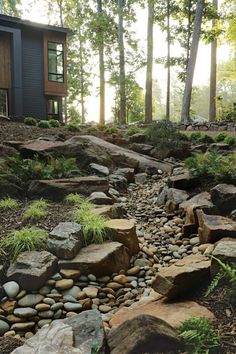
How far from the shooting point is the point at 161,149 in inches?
352

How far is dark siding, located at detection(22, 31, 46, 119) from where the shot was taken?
15461 millimetres

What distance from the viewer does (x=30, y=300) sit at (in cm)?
290

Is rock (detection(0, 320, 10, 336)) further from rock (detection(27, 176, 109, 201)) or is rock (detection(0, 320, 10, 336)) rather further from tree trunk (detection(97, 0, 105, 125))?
tree trunk (detection(97, 0, 105, 125))

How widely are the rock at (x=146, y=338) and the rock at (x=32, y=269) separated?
4.31ft

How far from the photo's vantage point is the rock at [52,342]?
1.74 m

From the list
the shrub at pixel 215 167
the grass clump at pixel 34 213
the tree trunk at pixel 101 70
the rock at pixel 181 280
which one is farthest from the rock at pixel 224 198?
the tree trunk at pixel 101 70

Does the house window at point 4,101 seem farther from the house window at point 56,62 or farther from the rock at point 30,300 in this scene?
the rock at point 30,300

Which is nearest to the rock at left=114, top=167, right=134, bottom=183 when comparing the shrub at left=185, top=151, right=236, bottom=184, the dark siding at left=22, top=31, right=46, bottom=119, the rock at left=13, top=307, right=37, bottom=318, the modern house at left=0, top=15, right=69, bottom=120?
the shrub at left=185, top=151, right=236, bottom=184

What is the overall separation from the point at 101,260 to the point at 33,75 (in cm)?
1407

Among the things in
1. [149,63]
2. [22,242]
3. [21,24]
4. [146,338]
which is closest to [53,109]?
[21,24]

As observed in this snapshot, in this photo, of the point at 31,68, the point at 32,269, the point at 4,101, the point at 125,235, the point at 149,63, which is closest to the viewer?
the point at 32,269

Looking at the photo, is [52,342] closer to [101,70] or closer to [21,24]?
[21,24]

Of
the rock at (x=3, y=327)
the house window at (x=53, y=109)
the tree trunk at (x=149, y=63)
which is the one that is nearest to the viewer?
the rock at (x=3, y=327)

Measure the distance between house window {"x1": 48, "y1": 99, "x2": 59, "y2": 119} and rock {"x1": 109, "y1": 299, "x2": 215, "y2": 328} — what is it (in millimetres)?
15106
